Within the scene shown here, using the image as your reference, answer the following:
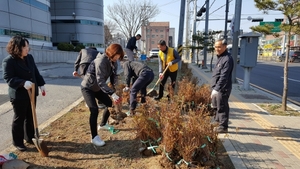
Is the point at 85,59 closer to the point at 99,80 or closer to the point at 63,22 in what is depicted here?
the point at 99,80

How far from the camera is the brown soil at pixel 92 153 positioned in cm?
286

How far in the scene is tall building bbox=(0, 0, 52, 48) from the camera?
2092cm

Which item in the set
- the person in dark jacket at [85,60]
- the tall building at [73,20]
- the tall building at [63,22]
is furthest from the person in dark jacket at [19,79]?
the tall building at [73,20]

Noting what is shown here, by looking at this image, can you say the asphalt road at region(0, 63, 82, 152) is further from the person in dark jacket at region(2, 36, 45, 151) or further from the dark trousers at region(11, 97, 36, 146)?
the person in dark jacket at region(2, 36, 45, 151)

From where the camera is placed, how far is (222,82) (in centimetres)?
372

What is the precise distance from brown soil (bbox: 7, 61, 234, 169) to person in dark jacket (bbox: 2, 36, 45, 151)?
34cm

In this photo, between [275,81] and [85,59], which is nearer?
[85,59]

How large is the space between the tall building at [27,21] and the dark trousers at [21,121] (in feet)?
62.5

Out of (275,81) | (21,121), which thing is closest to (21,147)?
(21,121)

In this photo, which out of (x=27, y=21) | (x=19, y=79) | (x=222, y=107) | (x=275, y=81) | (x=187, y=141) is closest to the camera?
(x=187, y=141)

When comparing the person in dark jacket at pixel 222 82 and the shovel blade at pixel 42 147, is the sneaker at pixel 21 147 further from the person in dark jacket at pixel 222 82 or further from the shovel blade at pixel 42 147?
the person in dark jacket at pixel 222 82

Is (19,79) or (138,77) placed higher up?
(19,79)

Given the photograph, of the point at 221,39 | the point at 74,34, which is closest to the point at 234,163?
the point at 221,39

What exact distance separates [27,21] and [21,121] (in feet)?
82.8
